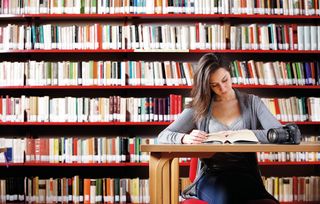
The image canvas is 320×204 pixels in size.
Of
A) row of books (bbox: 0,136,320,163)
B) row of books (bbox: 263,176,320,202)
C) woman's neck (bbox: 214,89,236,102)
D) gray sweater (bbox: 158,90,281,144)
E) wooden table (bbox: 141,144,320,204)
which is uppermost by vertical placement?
woman's neck (bbox: 214,89,236,102)

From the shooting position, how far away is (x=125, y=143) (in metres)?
4.34

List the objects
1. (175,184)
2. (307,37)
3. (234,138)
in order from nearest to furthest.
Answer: (234,138)
(175,184)
(307,37)

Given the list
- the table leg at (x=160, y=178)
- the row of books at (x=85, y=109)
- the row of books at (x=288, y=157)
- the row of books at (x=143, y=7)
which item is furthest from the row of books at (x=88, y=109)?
the table leg at (x=160, y=178)

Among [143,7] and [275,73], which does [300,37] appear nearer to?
[275,73]

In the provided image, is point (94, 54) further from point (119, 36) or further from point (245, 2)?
point (245, 2)

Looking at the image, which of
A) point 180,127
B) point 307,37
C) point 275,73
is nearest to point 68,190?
point 275,73

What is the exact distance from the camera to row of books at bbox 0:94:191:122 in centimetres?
433

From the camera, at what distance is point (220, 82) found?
94.6 inches

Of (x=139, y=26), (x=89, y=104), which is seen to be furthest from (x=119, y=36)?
(x=89, y=104)

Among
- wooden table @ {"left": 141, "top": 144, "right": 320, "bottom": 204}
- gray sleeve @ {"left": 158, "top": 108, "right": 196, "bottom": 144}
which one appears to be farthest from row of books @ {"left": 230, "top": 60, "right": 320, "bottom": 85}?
wooden table @ {"left": 141, "top": 144, "right": 320, "bottom": 204}

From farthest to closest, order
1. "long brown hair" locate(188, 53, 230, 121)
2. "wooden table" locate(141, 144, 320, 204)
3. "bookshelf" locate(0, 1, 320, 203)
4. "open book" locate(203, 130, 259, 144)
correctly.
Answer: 1. "bookshelf" locate(0, 1, 320, 203)
2. "long brown hair" locate(188, 53, 230, 121)
3. "open book" locate(203, 130, 259, 144)
4. "wooden table" locate(141, 144, 320, 204)

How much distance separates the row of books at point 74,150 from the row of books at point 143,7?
3.73 ft

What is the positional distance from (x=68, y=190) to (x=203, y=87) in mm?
2319

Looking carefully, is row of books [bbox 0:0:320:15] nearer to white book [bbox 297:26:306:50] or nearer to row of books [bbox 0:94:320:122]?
white book [bbox 297:26:306:50]
